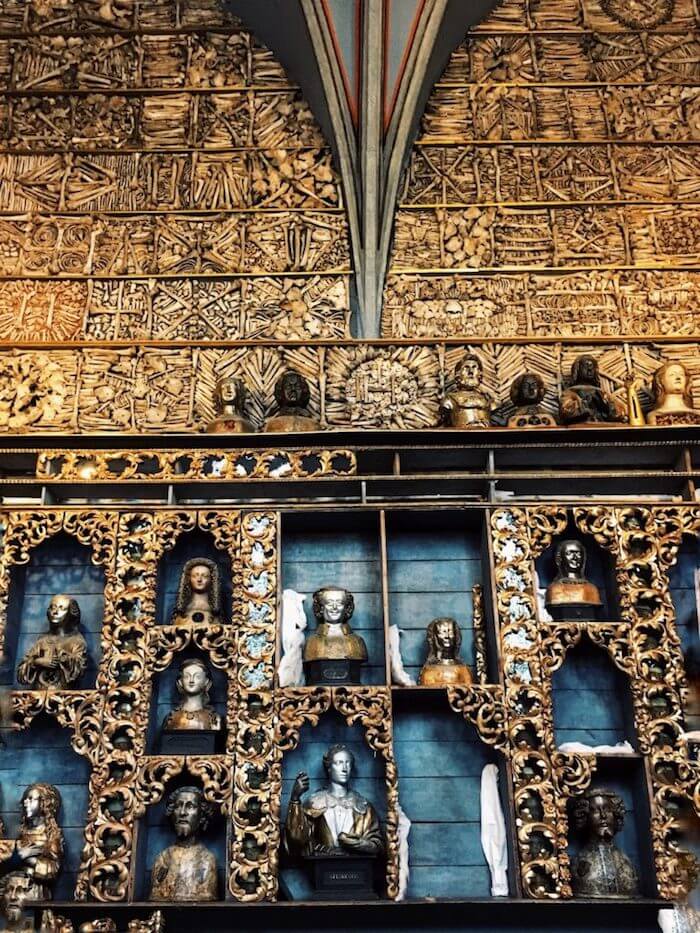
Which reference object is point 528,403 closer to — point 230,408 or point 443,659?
point 443,659

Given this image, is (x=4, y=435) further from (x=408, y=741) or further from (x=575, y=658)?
(x=575, y=658)

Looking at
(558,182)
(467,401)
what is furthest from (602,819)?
(558,182)

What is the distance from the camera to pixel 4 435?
7.61 m

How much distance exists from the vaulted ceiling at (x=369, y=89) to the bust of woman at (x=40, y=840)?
173 inches

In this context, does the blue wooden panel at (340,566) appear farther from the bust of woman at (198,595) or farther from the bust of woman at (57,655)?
the bust of woman at (57,655)

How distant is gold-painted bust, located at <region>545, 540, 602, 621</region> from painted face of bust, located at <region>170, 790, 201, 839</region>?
8.98ft

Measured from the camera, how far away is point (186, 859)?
6.59 metres

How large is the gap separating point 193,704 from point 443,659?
172cm

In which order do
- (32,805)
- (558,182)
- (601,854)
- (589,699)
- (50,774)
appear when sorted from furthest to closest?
(558,182), (589,699), (50,774), (32,805), (601,854)

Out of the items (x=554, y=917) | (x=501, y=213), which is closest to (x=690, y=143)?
(x=501, y=213)

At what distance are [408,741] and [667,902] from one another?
1954mm

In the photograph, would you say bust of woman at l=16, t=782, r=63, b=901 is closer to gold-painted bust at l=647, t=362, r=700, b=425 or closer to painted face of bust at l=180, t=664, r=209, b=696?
painted face of bust at l=180, t=664, r=209, b=696

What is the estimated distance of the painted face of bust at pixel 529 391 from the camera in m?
8.09

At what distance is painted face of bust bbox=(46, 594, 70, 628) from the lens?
723 cm
